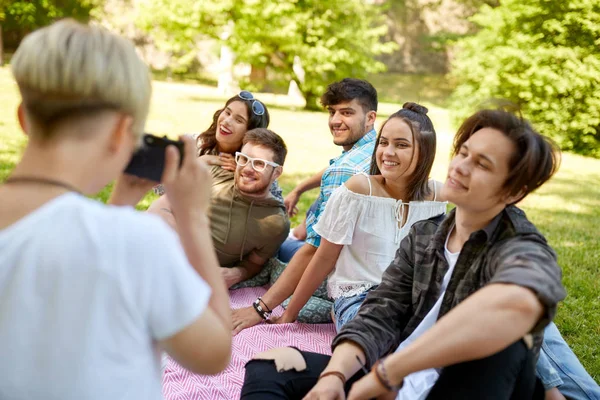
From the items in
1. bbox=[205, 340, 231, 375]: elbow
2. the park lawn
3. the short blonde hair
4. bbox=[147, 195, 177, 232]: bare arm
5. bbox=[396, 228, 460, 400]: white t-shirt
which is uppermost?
the short blonde hair

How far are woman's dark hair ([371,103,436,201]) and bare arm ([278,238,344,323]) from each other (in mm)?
461

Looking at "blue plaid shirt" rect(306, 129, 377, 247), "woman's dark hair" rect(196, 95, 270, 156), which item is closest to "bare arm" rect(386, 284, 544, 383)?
"blue plaid shirt" rect(306, 129, 377, 247)

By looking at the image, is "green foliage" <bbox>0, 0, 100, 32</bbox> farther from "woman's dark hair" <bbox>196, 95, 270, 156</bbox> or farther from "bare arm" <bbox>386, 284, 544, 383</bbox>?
"bare arm" <bbox>386, 284, 544, 383</bbox>

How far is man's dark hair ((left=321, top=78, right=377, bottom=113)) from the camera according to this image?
4.20m

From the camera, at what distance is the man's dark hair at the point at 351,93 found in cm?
420

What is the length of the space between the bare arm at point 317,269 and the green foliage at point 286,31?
1472 centimetres

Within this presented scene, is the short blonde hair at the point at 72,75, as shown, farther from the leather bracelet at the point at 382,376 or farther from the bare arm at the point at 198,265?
the leather bracelet at the point at 382,376

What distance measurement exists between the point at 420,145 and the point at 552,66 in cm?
1248

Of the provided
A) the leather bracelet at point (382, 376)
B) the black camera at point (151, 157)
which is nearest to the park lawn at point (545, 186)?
the black camera at point (151, 157)

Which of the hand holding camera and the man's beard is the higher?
the hand holding camera

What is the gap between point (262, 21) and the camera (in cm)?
1717

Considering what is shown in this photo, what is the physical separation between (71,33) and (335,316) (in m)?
2.33

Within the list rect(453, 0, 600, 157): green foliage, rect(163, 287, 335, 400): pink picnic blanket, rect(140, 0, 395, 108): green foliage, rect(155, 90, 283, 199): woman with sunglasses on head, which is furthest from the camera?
rect(140, 0, 395, 108): green foliage

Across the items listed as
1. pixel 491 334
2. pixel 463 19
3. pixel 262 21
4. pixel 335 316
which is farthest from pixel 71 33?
pixel 463 19
